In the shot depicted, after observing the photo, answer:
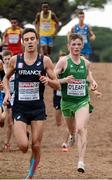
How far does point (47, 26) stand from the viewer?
1998 centimetres

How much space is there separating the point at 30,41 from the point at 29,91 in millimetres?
689

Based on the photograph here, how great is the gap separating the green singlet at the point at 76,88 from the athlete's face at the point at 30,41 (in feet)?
5.40

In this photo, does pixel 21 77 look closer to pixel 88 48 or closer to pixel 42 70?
pixel 42 70

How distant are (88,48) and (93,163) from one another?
7.25m

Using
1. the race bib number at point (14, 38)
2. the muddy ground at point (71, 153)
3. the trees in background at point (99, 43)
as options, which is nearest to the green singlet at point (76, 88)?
the muddy ground at point (71, 153)

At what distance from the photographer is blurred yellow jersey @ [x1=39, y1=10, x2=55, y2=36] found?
19.7 meters

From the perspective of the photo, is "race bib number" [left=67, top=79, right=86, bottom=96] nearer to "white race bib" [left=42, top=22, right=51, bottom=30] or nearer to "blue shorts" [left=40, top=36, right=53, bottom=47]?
"white race bib" [left=42, top=22, right=51, bottom=30]

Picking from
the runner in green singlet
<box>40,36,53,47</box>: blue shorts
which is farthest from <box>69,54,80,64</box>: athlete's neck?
<box>40,36,53,47</box>: blue shorts

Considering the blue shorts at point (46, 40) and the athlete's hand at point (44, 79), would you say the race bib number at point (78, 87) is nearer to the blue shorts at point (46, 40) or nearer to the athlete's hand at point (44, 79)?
the athlete's hand at point (44, 79)

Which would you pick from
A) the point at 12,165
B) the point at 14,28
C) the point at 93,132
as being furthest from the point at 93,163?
the point at 14,28

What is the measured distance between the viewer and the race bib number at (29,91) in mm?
9688

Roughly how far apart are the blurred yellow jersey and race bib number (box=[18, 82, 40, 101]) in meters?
10.1

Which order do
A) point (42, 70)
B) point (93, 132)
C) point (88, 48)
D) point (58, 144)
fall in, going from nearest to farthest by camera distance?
point (42, 70), point (58, 144), point (93, 132), point (88, 48)

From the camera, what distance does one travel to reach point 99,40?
73.2 metres
